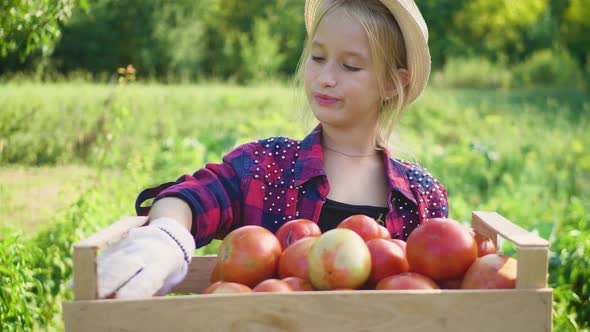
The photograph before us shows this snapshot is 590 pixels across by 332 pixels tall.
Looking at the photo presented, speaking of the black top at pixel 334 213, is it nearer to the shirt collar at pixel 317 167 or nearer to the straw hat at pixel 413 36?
the shirt collar at pixel 317 167

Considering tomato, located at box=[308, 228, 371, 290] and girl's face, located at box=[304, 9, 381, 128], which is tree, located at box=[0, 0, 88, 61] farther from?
tomato, located at box=[308, 228, 371, 290]

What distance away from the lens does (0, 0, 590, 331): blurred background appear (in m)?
3.25

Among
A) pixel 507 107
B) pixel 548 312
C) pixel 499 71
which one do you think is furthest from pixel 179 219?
pixel 499 71

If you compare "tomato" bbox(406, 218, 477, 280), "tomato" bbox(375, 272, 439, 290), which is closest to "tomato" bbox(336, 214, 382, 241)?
"tomato" bbox(406, 218, 477, 280)

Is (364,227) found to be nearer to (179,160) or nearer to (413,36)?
(413,36)

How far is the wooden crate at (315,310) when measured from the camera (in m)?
1.17

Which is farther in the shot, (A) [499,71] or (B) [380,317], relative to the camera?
(A) [499,71]

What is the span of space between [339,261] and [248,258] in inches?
8.7

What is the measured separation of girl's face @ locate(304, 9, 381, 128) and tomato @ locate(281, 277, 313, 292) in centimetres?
71

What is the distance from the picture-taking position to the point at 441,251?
140 centimetres

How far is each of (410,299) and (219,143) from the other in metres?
5.42

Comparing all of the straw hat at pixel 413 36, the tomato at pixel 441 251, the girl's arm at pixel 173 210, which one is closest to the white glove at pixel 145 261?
the girl's arm at pixel 173 210

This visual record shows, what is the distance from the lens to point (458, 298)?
1231 mm

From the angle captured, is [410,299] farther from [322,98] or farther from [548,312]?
[322,98]
